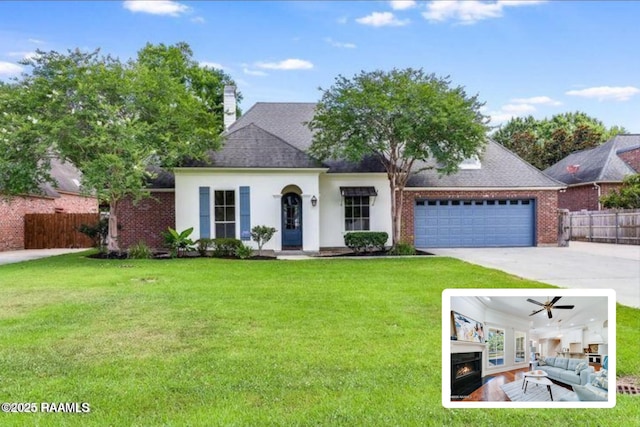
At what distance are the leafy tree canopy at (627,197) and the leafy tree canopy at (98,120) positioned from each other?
19.7 m

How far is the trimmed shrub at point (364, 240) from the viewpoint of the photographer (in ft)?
57.3

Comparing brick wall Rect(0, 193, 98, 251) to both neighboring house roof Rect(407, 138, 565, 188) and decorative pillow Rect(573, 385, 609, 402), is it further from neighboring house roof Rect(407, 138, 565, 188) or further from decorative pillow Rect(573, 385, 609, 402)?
decorative pillow Rect(573, 385, 609, 402)

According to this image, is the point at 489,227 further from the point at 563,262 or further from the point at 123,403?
the point at 123,403

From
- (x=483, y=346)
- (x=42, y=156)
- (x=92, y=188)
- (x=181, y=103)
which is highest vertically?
(x=181, y=103)

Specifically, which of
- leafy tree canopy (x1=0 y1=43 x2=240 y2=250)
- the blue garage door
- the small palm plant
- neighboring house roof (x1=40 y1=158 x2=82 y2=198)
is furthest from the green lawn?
neighboring house roof (x1=40 y1=158 x2=82 y2=198)

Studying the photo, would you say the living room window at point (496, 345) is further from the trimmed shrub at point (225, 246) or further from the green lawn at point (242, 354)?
the trimmed shrub at point (225, 246)

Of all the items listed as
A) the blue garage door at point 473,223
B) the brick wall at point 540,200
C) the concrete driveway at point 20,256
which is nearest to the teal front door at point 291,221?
the blue garage door at point 473,223

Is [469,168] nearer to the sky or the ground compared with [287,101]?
nearer to the ground

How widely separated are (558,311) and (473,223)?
19826 millimetres

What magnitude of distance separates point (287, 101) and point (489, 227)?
1077 centimetres

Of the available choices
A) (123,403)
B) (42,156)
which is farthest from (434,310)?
(42,156)

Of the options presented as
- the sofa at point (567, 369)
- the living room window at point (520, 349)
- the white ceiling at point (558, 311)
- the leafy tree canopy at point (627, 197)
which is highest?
the leafy tree canopy at point (627, 197)

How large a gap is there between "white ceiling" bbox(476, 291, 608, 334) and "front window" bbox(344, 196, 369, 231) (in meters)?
18.0

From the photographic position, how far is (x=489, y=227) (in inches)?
801
